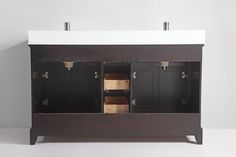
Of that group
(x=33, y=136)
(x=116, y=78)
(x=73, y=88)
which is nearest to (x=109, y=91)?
(x=116, y=78)

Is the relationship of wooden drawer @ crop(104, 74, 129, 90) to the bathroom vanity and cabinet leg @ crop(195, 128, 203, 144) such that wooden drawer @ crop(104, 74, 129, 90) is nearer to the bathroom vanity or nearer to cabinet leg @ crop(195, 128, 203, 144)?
the bathroom vanity

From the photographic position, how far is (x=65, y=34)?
1.55m

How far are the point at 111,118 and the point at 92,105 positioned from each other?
Result: 0.26 meters

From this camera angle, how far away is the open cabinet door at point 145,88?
183cm

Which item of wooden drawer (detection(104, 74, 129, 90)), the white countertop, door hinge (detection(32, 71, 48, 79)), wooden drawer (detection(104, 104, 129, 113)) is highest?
the white countertop

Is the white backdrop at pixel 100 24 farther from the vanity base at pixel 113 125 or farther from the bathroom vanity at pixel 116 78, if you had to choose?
the vanity base at pixel 113 125

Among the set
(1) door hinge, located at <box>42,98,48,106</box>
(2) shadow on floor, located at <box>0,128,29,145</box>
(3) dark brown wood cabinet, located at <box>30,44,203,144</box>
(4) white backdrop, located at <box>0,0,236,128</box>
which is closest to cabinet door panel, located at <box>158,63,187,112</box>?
(3) dark brown wood cabinet, located at <box>30,44,203,144</box>

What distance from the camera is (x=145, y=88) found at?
6.07ft

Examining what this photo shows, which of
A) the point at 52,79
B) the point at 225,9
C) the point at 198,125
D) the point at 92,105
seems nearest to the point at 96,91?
the point at 92,105

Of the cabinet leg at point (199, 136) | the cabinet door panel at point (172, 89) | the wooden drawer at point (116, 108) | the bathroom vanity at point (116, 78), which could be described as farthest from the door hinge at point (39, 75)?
the cabinet leg at point (199, 136)

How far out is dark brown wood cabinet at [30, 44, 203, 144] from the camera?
1.57 m

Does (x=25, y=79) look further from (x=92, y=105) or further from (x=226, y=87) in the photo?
(x=226, y=87)

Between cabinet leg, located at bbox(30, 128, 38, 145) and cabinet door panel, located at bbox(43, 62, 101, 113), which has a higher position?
cabinet door panel, located at bbox(43, 62, 101, 113)

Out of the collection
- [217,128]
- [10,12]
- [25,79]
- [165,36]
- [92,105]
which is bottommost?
[217,128]
